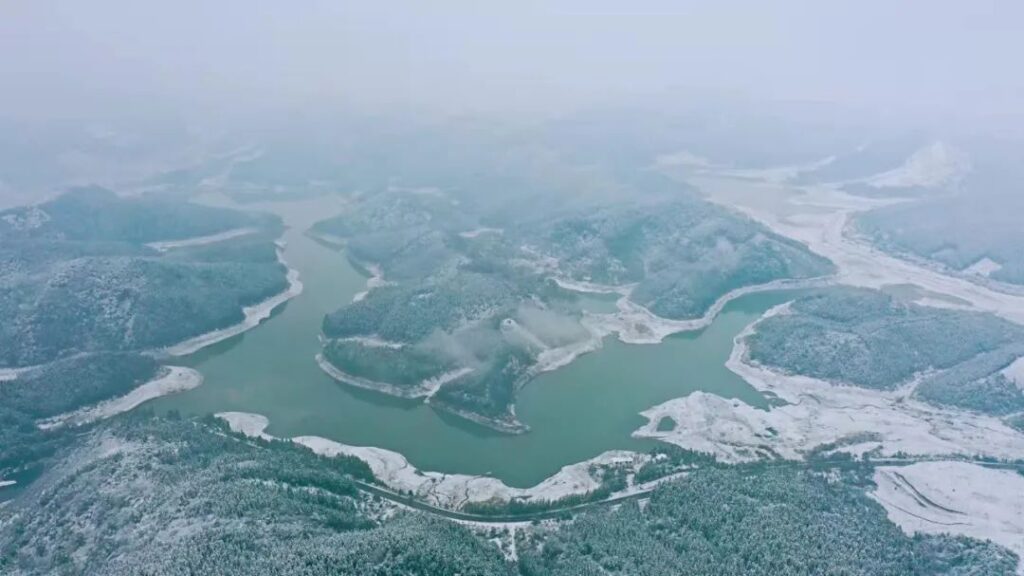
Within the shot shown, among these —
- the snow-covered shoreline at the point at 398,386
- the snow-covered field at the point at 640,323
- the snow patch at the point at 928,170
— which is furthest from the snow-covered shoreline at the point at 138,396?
the snow patch at the point at 928,170

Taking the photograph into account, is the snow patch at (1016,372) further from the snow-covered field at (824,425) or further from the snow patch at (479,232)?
the snow patch at (479,232)

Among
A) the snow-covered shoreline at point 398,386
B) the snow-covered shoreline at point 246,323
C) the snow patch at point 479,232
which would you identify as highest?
the snow patch at point 479,232

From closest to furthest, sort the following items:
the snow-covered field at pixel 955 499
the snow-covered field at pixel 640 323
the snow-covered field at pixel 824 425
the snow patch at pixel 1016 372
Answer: the snow-covered field at pixel 955 499 → the snow-covered field at pixel 824 425 → the snow patch at pixel 1016 372 → the snow-covered field at pixel 640 323

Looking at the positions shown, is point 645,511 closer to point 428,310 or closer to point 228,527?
point 228,527

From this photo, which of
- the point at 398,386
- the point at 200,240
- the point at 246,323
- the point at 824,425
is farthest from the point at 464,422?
the point at 200,240

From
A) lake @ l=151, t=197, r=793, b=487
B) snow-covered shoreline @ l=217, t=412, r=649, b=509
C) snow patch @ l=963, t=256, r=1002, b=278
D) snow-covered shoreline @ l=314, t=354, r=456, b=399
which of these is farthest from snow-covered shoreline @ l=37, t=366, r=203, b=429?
snow patch @ l=963, t=256, r=1002, b=278

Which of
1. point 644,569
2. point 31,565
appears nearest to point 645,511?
point 644,569

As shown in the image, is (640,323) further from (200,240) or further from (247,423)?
(200,240)

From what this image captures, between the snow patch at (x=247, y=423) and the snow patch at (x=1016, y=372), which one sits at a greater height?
the snow patch at (x=1016, y=372)
